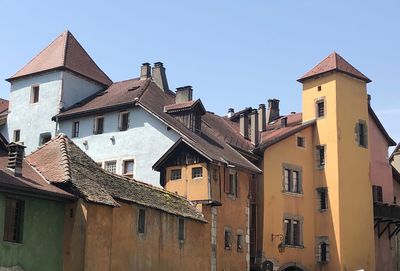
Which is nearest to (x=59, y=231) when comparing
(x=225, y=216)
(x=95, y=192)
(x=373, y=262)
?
(x=95, y=192)

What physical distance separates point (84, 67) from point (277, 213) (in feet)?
55.9

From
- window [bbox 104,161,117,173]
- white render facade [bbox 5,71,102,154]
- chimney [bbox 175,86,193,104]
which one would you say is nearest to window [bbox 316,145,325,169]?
chimney [bbox 175,86,193,104]

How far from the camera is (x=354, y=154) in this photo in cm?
4725

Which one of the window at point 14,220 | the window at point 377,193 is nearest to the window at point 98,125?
the window at point 14,220

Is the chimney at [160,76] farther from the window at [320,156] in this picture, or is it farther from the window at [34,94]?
the window at [320,156]

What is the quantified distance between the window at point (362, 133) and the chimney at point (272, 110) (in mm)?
7693

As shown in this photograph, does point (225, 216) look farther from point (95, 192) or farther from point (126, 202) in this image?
point (95, 192)

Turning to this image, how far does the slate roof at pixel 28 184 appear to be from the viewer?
24172mm

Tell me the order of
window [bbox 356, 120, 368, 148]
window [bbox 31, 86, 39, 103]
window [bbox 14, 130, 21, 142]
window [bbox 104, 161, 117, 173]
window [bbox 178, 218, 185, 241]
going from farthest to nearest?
window [bbox 356, 120, 368, 148], window [bbox 31, 86, 39, 103], window [bbox 14, 130, 21, 142], window [bbox 104, 161, 117, 173], window [bbox 178, 218, 185, 241]

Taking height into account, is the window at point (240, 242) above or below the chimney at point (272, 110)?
below

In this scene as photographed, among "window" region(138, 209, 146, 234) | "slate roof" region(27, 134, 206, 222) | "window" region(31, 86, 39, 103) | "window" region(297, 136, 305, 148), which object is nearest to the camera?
"slate roof" region(27, 134, 206, 222)

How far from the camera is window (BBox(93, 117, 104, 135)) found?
43.4 meters

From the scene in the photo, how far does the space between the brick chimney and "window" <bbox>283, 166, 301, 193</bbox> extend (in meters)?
2.76

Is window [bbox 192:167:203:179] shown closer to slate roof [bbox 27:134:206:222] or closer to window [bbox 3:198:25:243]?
slate roof [bbox 27:134:206:222]
